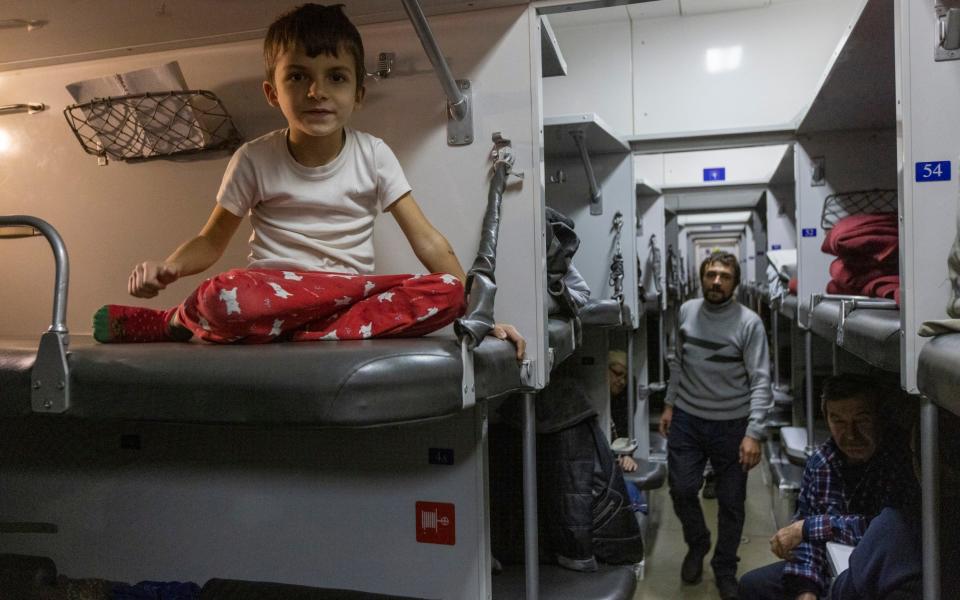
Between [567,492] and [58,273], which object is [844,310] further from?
[58,273]

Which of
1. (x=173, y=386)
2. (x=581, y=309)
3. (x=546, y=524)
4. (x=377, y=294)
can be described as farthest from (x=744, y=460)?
(x=173, y=386)

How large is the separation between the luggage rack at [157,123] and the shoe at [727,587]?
8.69 ft

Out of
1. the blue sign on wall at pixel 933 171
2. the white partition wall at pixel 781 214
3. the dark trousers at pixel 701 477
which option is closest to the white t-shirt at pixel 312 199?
the blue sign on wall at pixel 933 171

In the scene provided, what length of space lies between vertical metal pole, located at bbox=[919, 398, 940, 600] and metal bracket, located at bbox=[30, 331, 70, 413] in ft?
5.12

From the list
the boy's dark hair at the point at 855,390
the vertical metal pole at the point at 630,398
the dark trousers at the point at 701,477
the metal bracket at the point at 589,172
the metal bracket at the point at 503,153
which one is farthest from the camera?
the vertical metal pole at the point at 630,398

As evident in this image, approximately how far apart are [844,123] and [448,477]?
2.21 metres

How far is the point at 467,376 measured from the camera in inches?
42.8

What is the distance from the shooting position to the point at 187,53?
1794 mm

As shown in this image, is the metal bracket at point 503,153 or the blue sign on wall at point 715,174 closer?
the metal bracket at point 503,153

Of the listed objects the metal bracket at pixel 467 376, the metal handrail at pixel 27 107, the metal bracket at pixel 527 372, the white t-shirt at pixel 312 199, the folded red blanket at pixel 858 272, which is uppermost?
the metal handrail at pixel 27 107

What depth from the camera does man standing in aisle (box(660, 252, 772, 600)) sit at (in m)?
3.07

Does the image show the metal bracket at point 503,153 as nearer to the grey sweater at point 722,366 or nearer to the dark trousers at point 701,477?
the grey sweater at point 722,366

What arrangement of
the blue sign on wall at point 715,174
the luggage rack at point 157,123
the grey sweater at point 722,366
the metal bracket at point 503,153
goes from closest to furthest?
the metal bracket at point 503,153, the luggage rack at point 157,123, the grey sweater at point 722,366, the blue sign on wall at point 715,174

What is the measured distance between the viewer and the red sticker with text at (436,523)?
1.46m
